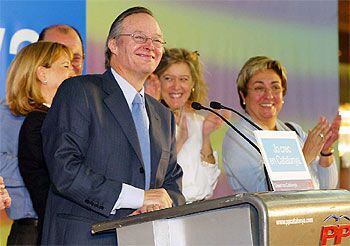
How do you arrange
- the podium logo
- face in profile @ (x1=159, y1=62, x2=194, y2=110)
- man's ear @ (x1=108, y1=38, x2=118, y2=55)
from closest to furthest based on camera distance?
1. the podium logo
2. man's ear @ (x1=108, y1=38, x2=118, y2=55)
3. face in profile @ (x1=159, y1=62, x2=194, y2=110)

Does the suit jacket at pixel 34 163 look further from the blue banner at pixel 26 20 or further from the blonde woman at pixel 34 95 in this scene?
the blue banner at pixel 26 20

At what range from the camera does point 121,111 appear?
272cm

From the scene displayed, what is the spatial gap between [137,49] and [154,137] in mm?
342

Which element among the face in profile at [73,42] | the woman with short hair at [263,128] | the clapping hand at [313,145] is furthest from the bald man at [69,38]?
the clapping hand at [313,145]

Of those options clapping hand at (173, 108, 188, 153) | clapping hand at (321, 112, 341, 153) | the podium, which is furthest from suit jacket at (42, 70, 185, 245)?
clapping hand at (321, 112, 341, 153)

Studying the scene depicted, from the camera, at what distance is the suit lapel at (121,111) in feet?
8.82

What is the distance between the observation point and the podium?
190 centimetres

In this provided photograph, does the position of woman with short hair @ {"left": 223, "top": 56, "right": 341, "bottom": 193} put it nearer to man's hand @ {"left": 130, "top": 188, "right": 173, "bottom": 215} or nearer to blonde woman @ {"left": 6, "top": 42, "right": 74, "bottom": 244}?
blonde woman @ {"left": 6, "top": 42, "right": 74, "bottom": 244}

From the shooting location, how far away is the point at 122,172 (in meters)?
2.68

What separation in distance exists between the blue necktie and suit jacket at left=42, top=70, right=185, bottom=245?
2 centimetres

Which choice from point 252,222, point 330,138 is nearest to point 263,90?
point 330,138

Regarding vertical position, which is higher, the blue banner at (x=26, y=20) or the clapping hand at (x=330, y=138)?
the blue banner at (x=26, y=20)

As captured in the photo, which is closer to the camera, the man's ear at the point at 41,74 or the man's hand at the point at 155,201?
the man's hand at the point at 155,201

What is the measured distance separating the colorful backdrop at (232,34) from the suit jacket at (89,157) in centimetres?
89
